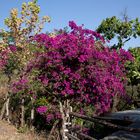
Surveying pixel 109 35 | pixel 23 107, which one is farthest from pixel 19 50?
pixel 109 35

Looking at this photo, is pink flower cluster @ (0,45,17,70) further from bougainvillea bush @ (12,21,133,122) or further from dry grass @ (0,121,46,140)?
bougainvillea bush @ (12,21,133,122)

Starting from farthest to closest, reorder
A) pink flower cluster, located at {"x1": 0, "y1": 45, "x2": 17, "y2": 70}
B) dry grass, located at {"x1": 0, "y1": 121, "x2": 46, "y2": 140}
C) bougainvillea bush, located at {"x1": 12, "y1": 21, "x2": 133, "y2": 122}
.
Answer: pink flower cluster, located at {"x1": 0, "y1": 45, "x2": 17, "y2": 70} < dry grass, located at {"x1": 0, "y1": 121, "x2": 46, "y2": 140} < bougainvillea bush, located at {"x1": 12, "y1": 21, "x2": 133, "y2": 122}

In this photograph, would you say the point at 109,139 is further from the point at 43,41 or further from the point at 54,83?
the point at 43,41

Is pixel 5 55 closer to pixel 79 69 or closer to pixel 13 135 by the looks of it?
pixel 13 135

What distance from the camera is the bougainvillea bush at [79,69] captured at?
972 cm

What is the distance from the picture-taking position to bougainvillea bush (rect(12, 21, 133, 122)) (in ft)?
31.9

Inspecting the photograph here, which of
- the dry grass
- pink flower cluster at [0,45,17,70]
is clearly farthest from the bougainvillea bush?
pink flower cluster at [0,45,17,70]

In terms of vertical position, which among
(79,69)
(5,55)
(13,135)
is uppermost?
(5,55)

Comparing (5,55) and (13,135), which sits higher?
(5,55)

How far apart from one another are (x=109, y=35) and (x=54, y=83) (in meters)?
11.2

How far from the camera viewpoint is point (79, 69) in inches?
387

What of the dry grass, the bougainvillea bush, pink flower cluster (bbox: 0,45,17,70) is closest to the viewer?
the bougainvillea bush

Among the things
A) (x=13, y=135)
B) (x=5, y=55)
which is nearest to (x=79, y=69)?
(x=13, y=135)

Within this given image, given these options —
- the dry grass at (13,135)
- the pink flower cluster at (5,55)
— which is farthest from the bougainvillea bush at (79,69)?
the pink flower cluster at (5,55)
